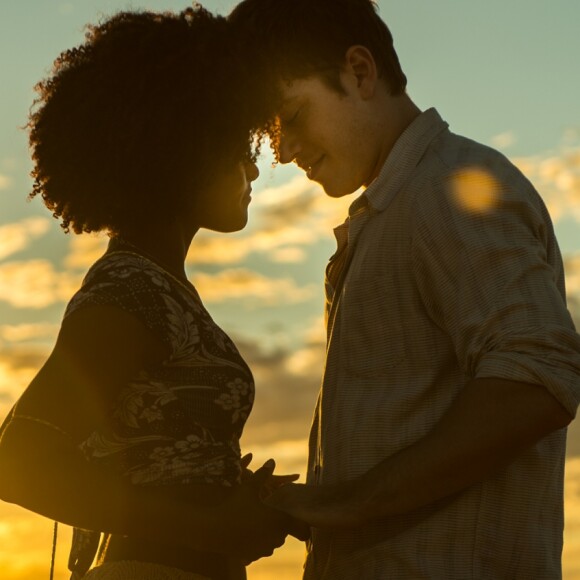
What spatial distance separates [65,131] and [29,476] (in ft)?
4.20

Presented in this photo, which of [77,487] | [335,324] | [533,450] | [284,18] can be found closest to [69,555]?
[77,487]

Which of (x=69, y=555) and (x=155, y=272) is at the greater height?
(x=155, y=272)

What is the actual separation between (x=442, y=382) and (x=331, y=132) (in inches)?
40.9

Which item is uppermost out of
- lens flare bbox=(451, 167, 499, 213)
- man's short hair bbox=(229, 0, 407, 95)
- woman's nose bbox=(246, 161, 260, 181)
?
man's short hair bbox=(229, 0, 407, 95)

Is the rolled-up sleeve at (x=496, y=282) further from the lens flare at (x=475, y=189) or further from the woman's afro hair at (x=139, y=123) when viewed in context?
the woman's afro hair at (x=139, y=123)

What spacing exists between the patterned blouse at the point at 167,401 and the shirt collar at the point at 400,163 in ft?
2.12

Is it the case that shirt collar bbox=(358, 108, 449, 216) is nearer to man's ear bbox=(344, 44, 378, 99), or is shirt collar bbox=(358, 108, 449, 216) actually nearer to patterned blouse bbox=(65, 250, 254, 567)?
man's ear bbox=(344, 44, 378, 99)

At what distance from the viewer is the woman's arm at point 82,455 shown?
2.78m

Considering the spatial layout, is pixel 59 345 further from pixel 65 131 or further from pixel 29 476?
pixel 65 131

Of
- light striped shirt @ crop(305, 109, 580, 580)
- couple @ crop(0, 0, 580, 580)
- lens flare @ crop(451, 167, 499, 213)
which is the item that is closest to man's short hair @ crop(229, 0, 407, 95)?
couple @ crop(0, 0, 580, 580)

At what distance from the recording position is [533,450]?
2.78 meters

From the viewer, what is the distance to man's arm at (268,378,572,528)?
8.31ft

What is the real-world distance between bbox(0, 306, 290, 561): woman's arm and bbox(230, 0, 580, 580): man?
1.02 feet

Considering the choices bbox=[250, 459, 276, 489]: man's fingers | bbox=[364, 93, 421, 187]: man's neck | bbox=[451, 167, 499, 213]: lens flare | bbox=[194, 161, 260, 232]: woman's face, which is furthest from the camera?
bbox=[194, 161, 260, 232]: woman's face
